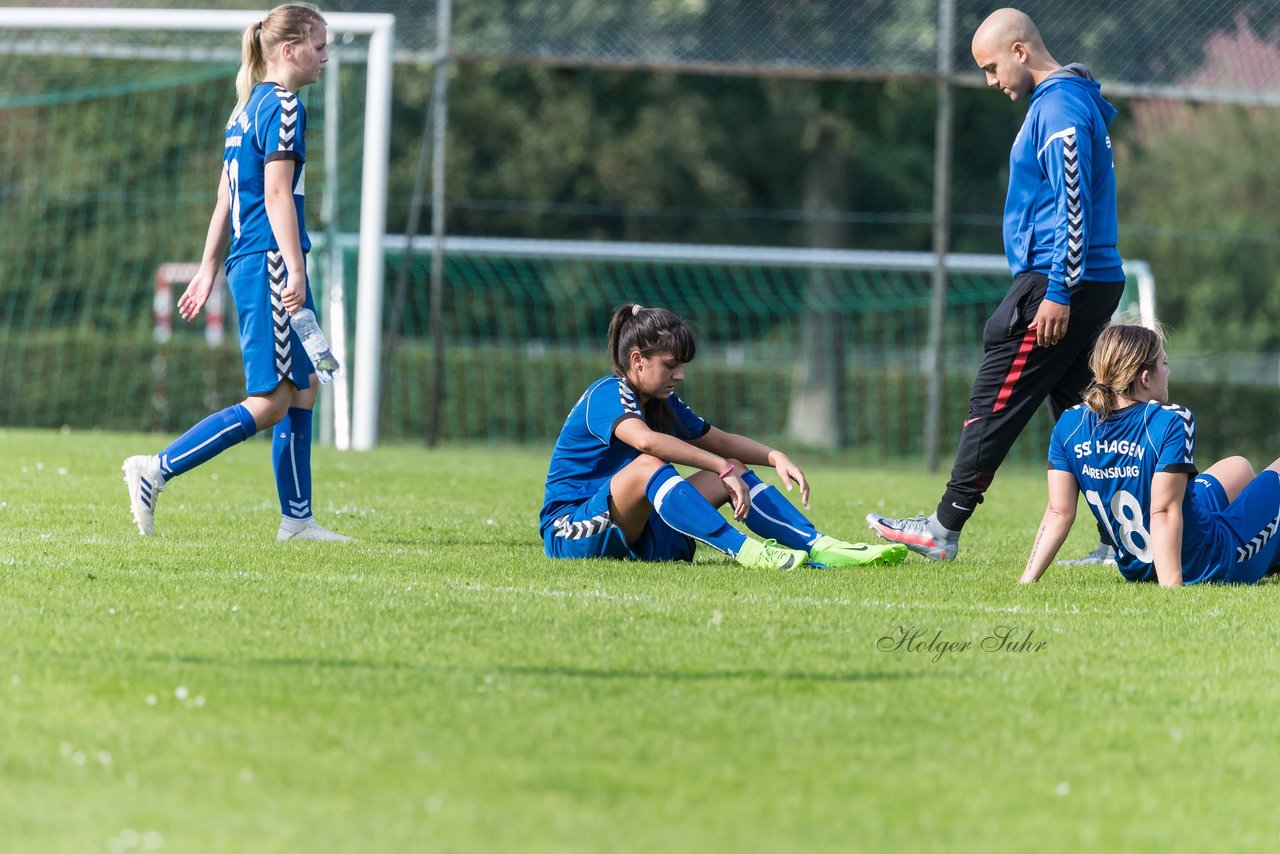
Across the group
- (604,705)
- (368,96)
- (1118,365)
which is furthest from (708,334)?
(604,705)

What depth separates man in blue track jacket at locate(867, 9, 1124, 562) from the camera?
6.52 meters

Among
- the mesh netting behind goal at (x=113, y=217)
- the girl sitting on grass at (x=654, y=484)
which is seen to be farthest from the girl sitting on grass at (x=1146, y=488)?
the mesh netting behind goal at (x=113, y=217)

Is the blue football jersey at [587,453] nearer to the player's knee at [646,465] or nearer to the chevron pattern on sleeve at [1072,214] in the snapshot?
the player's knee at [646,465]

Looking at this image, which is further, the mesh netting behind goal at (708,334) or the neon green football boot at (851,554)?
the mesh netting behind goal at (708,334)

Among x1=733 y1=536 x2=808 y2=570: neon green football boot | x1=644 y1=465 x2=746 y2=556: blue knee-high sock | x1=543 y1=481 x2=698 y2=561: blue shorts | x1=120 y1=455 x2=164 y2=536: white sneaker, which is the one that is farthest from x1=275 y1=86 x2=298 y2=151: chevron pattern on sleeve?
x1=733 y1=536 x2=808 y2=570: neon green football boot

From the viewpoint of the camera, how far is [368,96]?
14.2 meters

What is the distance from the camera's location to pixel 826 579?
19.5ft

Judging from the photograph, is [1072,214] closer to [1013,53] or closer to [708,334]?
[1013,53]

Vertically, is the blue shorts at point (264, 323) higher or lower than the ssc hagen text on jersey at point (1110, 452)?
higher

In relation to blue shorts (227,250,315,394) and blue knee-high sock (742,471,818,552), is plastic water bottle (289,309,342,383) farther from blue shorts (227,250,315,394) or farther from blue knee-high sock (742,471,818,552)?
blue knee-high sock (742,471,818,552)

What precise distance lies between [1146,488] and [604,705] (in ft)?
9.19

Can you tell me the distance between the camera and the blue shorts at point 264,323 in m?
6.52

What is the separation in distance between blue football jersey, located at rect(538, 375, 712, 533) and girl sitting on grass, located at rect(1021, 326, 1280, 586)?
1.57 m

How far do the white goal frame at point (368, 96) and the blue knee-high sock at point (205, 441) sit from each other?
7.18 metres
